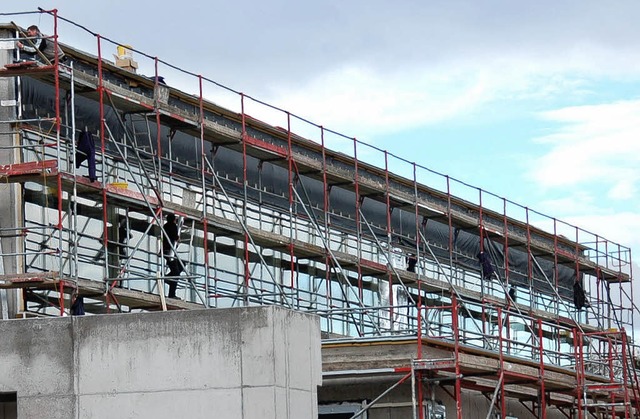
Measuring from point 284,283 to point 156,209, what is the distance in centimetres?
650

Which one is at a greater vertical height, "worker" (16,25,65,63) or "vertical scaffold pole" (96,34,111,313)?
"worker" (16,25,65,63)

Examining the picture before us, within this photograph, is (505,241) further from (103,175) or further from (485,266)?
(103,175)

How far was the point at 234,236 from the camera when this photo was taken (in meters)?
33.1

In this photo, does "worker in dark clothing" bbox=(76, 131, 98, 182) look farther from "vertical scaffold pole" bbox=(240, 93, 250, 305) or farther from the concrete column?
"vertical scaffold pole" bbox=(240, 93, 250, 305)

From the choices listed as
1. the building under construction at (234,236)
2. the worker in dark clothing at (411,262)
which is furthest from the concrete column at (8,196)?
the worker in dark clothing at (411,262)

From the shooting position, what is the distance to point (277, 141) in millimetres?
34625

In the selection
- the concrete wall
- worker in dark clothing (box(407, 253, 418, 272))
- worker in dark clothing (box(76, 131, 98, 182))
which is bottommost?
the concrete wall

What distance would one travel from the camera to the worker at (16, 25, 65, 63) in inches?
1055

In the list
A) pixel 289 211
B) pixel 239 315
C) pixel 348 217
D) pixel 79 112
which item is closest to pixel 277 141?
pixel 289 211

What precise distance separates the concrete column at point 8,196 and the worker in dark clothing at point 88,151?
125 cm

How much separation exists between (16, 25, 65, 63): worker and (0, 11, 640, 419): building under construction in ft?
0.65

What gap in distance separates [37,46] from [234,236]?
7.79 metres

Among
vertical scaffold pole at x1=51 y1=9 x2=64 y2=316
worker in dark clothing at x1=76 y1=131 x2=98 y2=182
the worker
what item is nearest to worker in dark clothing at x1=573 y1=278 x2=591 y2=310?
worker in dark clothing at x1=76 y1=131 x2=98 y2=182

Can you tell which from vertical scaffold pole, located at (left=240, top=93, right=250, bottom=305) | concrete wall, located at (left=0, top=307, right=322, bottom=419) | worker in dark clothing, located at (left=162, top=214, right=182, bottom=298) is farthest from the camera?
vertical scaffold pole, located at (left=240, top=93, right=250, bottom=305)
